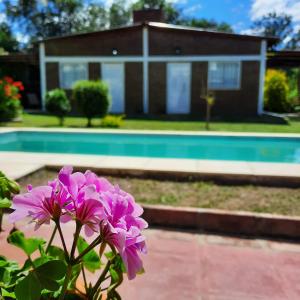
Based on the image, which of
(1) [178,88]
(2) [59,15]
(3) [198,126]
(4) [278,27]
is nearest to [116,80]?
(1) [178,88]

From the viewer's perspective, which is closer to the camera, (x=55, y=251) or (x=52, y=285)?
(x=52, y=285)

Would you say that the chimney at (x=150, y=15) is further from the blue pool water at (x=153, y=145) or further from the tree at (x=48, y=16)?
the tree at (x=48, y=16)

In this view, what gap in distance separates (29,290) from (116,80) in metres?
16.7

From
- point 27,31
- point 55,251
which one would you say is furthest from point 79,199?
point 27,31

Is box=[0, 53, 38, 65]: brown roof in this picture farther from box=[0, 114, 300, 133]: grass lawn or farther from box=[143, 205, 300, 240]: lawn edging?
box=[143, 205, 300, 240]: lawn edging

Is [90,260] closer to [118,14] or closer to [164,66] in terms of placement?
[164,66]

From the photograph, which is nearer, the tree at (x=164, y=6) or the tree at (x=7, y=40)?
the tree at (x=7, y=40)

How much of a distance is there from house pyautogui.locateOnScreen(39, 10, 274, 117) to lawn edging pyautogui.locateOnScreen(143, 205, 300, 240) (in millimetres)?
13167

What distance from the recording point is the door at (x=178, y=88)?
16562 millimetres

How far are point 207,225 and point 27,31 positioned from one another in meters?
35.8

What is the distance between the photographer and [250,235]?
3471 mm

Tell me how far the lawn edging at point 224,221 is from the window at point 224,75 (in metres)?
13.5

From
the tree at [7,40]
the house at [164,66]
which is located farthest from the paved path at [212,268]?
the tree at [7,40]

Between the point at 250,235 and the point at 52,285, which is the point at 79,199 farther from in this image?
the point at 250,235
